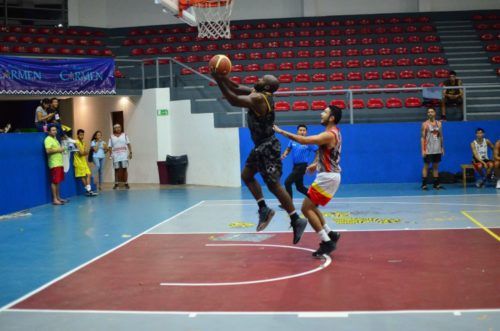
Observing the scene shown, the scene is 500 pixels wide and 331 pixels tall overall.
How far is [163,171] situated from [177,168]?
2.10 feet

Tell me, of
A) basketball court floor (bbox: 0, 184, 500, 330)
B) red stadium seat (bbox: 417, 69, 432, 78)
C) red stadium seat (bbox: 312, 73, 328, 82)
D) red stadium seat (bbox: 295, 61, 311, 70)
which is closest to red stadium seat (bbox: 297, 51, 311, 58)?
red stadium seat (bbox: 295, 61, 311, 70)

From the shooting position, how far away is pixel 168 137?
20.4 meters

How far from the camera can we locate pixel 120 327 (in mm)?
5219

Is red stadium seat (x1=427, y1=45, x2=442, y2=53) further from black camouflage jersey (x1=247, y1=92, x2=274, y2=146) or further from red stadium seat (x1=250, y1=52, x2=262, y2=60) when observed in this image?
black camouflage jersey (x1=247, y1=92, x2=274, y2=146)

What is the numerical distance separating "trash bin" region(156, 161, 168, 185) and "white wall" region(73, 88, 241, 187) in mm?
412

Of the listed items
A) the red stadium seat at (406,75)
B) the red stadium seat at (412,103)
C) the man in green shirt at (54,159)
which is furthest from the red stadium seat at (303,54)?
the man in green shirt at (54,159)

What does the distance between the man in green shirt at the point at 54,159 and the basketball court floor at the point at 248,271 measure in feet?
7.81

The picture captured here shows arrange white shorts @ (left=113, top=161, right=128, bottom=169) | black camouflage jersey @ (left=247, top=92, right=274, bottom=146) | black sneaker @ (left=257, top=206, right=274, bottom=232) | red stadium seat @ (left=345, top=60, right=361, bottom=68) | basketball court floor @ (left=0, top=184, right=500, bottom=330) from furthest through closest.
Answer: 1. red stadium seat @ (left=345, top=60, right=361, bottom=68)
2. white shorts @ (left=113, top=161, right=128, bottom=169)
3. black sneaker @ (left=257, top=206, right=274, bottom=232)
4. black camouflage jersey @ (left=247, top=92, right=274, bottom=146)
5. basketball court floor @ (left=0, top=184, right=500, bottom=330)

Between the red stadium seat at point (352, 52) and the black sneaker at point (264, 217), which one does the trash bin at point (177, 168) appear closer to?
the red stadium seat at point (352, 52)

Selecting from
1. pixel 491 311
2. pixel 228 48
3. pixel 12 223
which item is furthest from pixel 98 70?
pixel 491 311

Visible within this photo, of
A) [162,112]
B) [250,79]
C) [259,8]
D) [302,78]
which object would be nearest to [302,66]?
[302,78]

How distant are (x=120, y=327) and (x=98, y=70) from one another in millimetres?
14810

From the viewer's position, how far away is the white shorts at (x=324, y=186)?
303 inches

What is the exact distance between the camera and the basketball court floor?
540 cm
